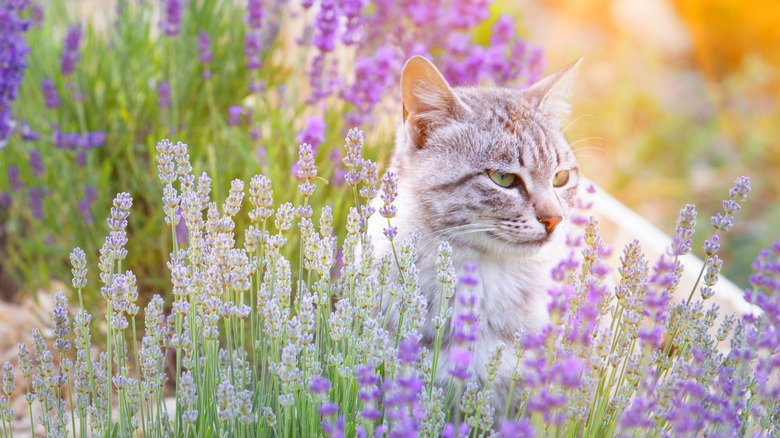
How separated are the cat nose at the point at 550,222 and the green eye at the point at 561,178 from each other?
0.82 feet

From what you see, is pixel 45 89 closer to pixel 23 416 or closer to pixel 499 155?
pixel 23 416

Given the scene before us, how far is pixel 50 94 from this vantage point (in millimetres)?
2590

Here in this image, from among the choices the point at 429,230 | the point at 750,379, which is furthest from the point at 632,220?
the point at 750,379

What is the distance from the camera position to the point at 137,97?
2.91 m

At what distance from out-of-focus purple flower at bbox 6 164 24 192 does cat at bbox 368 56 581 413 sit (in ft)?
5.53

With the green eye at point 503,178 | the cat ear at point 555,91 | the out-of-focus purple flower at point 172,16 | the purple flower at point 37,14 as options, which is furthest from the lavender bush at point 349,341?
the purple flower at point 37,14

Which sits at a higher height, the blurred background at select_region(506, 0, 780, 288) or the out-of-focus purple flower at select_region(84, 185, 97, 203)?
the blurred background at select_region(506, 0, 780, 288)

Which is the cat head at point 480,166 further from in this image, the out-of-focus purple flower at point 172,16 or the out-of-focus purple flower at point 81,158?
the out-of-focus purple flower at point 81,158

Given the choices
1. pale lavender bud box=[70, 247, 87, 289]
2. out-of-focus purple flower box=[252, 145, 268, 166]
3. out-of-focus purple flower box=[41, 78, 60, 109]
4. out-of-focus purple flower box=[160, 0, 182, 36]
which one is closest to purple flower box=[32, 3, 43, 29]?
out-of-focus purple flower box=[41, 78, 60, 109]

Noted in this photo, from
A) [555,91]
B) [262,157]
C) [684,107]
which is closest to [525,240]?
[555,91]

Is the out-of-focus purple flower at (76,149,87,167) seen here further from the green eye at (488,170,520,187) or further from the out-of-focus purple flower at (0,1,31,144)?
the green eye at (488,170,520,187)

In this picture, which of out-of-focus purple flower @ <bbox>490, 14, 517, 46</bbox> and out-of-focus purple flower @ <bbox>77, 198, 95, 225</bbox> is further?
out-of-focus purple flower @ <bbox>490, 14, 517, 46</bbox>

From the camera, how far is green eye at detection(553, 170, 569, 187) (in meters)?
2.07

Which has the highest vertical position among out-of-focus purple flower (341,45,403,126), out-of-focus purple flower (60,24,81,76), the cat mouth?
out-of-focus purple flower (60,24,81,76)
